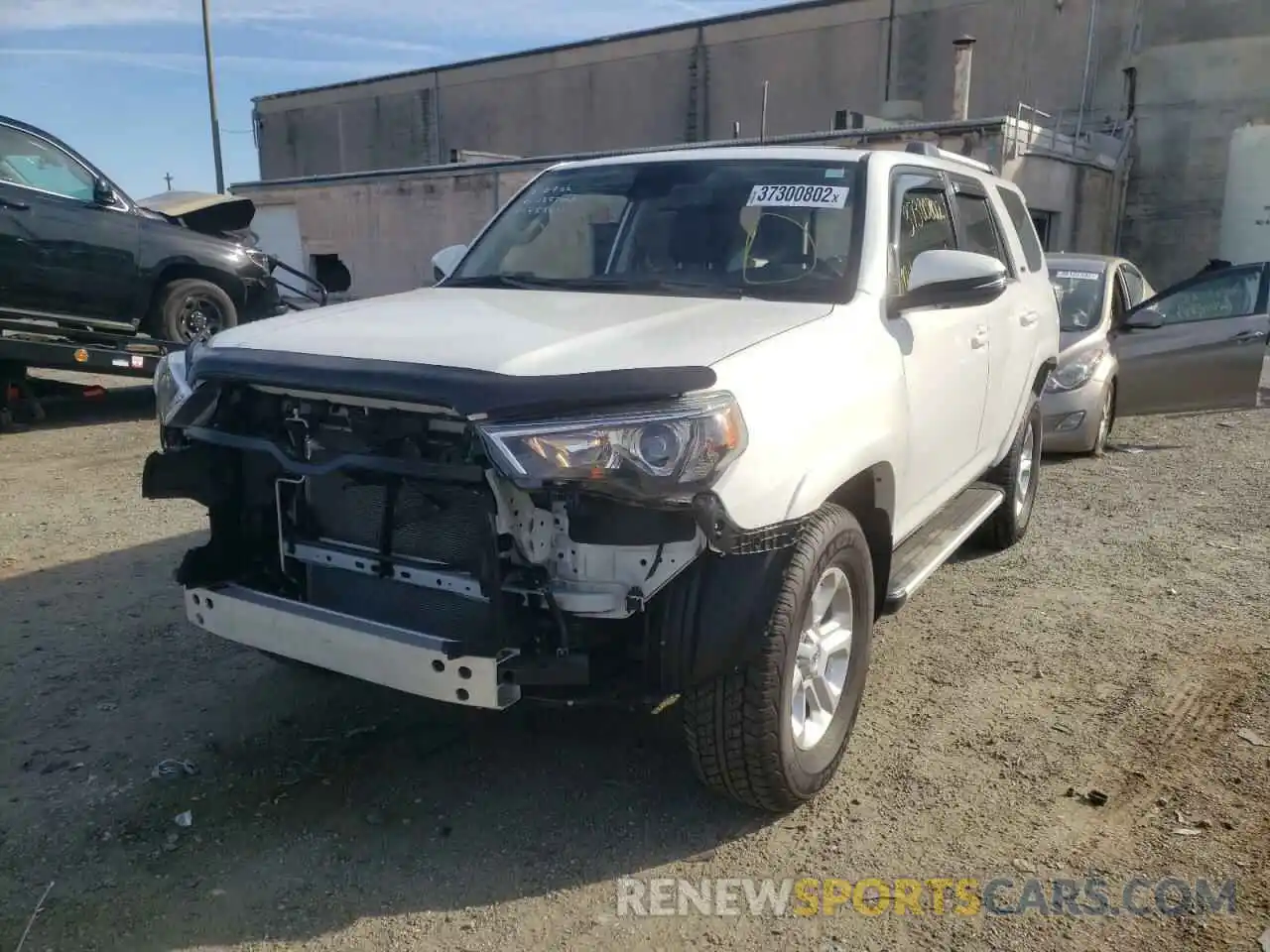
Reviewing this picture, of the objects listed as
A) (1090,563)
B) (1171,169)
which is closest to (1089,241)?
(1171,169)

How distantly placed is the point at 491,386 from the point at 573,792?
143cm

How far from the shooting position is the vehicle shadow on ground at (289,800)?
9.17 feet

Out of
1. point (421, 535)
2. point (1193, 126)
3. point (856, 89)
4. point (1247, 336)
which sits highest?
point (856, 89)

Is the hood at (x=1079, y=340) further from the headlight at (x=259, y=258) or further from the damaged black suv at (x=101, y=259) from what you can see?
the headlight at (x=259, y=258)

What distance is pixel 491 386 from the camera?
2602 millimetres

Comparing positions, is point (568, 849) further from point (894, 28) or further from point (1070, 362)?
point (894, 28)

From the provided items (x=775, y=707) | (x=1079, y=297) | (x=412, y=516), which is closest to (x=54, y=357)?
(x=412, y=516)

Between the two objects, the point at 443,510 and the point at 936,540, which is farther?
the point at 936,540

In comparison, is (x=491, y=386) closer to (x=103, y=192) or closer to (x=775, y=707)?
(x=775, y=707)

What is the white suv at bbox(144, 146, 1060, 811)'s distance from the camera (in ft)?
8.66

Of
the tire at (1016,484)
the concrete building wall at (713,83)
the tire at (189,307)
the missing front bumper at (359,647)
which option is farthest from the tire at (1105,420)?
the concrete building wall at (713,83)

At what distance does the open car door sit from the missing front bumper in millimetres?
7517

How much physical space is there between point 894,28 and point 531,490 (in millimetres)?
32821

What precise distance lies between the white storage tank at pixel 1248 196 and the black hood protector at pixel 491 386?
69.1 ft
